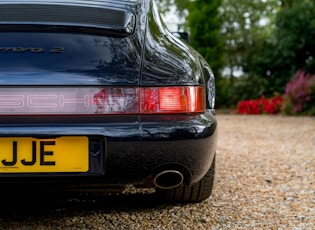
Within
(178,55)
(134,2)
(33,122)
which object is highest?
(134,2)

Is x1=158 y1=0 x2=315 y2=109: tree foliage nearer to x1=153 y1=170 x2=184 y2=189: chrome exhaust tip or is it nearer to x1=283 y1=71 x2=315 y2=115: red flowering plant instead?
x1=283 y1=71 x2=315 y2=115: red flowering plant

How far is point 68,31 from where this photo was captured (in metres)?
2.16

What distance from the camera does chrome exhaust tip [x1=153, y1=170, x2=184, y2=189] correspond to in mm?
2141

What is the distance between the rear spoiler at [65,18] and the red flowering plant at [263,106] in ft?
42.4

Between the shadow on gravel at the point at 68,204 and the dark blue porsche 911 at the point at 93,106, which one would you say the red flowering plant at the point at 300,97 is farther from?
the dark blue porsche 911 at the point at 93,106

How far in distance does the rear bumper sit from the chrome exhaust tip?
25mm

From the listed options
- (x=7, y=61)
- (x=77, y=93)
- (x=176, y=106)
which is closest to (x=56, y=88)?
(x=77, y=93)

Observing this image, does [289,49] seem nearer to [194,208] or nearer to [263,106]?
[263,106]

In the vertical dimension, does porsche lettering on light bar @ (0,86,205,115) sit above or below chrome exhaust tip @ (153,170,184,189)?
above

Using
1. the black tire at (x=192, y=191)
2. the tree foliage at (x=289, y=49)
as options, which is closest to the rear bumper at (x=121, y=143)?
the black tire at (x=192, y=191)

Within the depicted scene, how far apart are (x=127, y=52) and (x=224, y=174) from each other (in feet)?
7.37

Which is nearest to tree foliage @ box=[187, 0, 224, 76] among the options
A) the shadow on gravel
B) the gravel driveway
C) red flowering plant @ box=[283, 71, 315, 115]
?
red flowering plant @ box=[283, 71, 315, 115]

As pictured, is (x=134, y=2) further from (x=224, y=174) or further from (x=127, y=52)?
(x=224, y=174)

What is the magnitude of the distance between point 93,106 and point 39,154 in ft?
0.96
